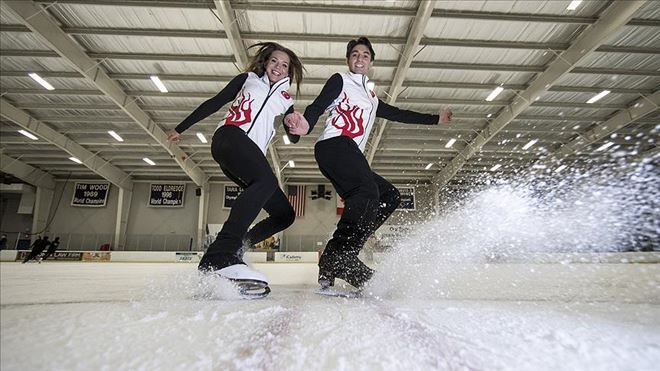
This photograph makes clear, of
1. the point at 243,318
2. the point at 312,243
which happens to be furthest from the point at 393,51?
the point at 312,243

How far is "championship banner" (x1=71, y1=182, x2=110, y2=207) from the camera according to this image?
1758cm

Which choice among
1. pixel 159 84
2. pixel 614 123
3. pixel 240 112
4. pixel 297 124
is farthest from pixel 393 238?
pixel 614 123

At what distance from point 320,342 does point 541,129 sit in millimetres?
14650

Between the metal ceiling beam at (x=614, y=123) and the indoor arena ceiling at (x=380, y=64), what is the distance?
0.05 metres

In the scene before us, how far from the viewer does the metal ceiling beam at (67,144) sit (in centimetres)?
1128

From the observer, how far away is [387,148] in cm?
1413

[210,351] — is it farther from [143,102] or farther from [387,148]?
[387,148]

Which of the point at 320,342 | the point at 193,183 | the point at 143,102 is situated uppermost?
the point at 143,102

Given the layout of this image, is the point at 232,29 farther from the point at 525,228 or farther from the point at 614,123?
the point at 614,123

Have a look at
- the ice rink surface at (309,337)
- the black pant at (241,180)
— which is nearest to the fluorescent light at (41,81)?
the black pant at (241,180)

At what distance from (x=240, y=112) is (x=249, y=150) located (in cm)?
25

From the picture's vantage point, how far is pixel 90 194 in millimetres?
17734

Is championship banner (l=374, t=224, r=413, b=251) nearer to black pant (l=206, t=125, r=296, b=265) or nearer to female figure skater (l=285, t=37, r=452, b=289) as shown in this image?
female figure skater (l=285, t=37, r=452, b=289)

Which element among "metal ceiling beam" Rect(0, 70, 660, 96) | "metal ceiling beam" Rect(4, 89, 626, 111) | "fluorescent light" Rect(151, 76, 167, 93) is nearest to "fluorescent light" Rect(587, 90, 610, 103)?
"metal ceiling beam" Rect(0, 70, 660, 96)
